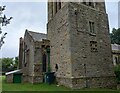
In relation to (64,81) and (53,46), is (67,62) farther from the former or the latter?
(53,46)

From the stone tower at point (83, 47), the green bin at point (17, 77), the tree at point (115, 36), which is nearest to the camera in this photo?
the stone tower at point (83, 47)

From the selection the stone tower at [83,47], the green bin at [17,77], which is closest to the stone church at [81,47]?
the stone tower at [83,47]

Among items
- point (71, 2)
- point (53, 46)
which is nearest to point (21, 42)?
point (53, 46)

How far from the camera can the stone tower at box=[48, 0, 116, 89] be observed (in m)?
18.2

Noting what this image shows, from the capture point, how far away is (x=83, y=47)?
19.1 m

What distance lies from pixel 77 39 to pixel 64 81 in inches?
190

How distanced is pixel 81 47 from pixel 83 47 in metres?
0.30

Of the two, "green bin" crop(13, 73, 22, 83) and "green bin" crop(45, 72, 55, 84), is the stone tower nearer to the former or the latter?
"green bin" crop(45, 72, 55, 84)

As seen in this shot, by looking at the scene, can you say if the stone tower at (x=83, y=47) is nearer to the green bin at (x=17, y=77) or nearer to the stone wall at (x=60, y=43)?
the stone wall at (x=60, y=43)

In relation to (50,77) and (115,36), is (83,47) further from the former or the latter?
(115,36)

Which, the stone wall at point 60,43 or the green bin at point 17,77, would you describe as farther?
the green bin at point 17,77

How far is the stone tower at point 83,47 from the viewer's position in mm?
18250

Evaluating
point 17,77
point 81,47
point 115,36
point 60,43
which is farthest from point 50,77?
point 115,36

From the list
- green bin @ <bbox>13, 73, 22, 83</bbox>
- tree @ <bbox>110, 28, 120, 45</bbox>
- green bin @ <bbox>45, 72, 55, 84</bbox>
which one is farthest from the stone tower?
tree @ <bbox>110, 28, 120, 45</bbox>
